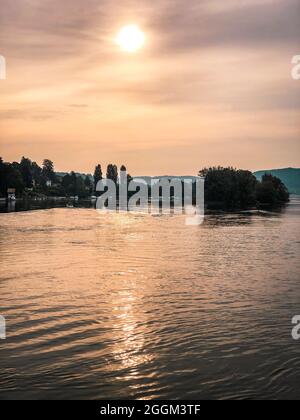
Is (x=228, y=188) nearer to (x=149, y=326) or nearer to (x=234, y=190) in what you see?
(x=234, y=190)

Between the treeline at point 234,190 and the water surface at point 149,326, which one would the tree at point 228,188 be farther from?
the water surface at point 149,326

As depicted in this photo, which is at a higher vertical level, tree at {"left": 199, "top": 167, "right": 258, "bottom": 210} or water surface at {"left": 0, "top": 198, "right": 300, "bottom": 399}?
tree at {"left": 199, "top": 167, "right": 258, "bottom": 210}

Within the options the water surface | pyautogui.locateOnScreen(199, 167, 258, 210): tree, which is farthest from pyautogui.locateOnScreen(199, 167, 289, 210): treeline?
the water surface

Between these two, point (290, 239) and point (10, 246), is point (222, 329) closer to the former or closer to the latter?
point (10, 246)

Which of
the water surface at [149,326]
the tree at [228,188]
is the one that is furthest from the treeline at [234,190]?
the water surface at [149,326]

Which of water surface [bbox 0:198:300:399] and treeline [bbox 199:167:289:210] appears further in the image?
treeline [bbox 199:167:289:210]

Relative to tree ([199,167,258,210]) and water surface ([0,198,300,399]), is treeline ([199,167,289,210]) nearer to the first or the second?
tree ([199,167,258,210])

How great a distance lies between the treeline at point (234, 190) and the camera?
13562cm

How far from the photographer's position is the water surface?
10.6 metres

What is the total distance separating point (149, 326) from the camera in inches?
582

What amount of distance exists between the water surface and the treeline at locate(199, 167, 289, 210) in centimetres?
10550

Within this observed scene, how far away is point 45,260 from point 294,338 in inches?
681

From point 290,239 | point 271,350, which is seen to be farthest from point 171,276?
point 290,239

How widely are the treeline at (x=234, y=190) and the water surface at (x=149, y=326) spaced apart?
105497 mm
